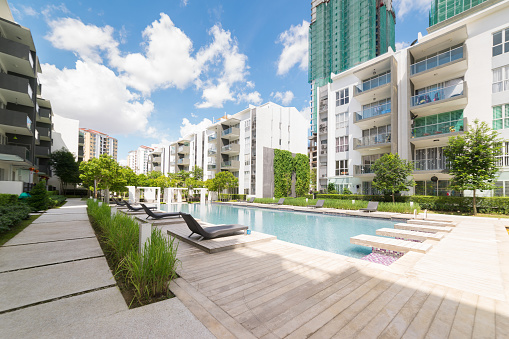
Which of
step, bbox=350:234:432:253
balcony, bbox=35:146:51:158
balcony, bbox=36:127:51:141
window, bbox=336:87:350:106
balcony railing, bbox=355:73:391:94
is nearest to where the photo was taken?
step, bbox=350:234:432:253

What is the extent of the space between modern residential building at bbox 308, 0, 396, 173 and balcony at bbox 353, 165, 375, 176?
35846 mm

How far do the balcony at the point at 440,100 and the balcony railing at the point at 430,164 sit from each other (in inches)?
172

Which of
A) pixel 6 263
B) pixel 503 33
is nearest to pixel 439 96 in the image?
pixel 503 33

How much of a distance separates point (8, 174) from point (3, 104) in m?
6.20

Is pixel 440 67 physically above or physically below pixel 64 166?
above

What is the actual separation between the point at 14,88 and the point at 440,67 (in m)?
33.8

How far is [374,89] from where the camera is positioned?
66.3ft

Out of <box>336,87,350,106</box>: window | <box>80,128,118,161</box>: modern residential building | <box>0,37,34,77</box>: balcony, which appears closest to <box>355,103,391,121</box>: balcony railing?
<box>336,87,350,106</box>: window

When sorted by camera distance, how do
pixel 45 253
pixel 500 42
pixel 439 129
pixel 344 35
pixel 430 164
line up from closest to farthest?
pixel 45 253 → pixel 500 42 → pixel 439 129 → pixel 430 164 → pixel 344 35

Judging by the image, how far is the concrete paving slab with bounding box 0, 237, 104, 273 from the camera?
14.2 feet

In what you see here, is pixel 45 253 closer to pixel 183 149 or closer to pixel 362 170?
pixel 362 170

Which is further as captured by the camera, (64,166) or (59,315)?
(64,166)

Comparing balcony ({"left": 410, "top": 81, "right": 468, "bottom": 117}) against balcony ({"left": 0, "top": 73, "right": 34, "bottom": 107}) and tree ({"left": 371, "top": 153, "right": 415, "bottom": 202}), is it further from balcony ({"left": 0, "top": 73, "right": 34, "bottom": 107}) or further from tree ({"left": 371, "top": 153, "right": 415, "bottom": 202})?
balcony ({"left": 0, "top": 73, "right": 34, "bottom": 107})

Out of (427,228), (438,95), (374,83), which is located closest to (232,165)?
(374,83)
